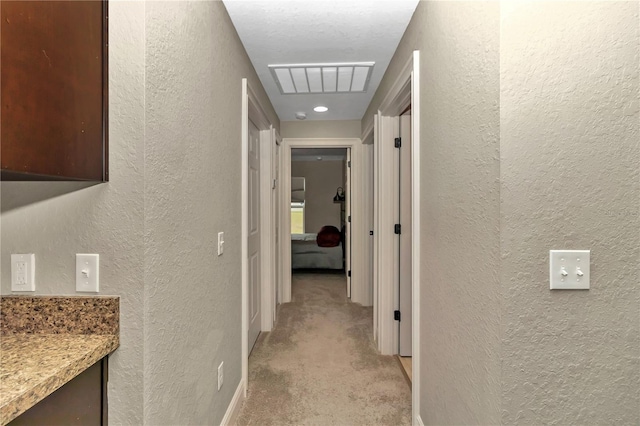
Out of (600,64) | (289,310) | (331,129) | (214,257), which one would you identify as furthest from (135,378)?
(331,129)

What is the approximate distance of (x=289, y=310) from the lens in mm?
3676

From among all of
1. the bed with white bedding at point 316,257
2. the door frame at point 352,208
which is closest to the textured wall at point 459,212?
the door frame at point 352,208

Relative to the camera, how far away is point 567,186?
3.09 ft

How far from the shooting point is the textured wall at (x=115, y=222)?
971mm

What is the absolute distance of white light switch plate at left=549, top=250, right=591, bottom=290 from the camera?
94 centimetres

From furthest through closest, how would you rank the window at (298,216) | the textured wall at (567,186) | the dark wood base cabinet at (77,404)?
the window at (298,216) → the textured wall at (567,186) → the dark wood base cabinet at (77,404)

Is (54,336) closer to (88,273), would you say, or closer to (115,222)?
(88,273)

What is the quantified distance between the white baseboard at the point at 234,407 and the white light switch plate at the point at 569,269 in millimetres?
1633

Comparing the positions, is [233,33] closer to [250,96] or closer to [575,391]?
[250,96]

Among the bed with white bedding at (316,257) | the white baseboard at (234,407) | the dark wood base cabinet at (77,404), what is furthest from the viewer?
the bed with white bedding at (316,257)

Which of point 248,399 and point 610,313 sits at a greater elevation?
point 610,313

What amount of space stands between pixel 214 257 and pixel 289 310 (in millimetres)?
2337

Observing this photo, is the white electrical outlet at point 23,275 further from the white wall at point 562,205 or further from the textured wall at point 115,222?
the white wall at point 562,205

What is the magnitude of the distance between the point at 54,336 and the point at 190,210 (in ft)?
1.85
